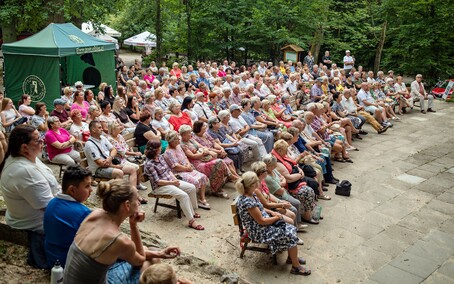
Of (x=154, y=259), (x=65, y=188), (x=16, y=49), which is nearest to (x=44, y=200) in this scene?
(x=65, y=188)

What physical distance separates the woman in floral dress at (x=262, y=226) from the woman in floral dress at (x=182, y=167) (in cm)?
161

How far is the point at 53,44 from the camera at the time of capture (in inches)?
434

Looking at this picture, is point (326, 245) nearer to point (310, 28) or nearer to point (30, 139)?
point (30, 139)

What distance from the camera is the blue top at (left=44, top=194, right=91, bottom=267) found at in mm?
3289

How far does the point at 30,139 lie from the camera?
3.62 meters

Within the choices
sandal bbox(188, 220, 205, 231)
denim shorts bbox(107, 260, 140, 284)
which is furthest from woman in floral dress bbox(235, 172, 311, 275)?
denim shorts bbox(107, 260, 140, 284)

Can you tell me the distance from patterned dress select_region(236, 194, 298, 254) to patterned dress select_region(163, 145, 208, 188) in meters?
1.56

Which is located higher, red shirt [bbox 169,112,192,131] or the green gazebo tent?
the green gazebo tent

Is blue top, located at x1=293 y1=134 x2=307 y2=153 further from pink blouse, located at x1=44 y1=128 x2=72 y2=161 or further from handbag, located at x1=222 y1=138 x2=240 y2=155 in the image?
pink blouse, located at x1=44 y1=128 x2=72 y2=161

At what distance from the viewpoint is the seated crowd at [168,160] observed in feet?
10.6

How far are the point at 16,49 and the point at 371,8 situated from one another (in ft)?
60.9

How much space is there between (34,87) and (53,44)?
126cm

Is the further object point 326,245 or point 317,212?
point 317,212

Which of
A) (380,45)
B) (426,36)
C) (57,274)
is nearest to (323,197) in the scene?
(57,274)
